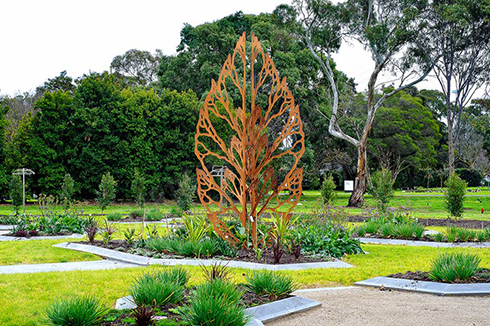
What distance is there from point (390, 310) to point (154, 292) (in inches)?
104

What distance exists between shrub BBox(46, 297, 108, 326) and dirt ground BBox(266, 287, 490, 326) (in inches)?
68.8

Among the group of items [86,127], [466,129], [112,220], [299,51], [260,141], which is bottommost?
[112,220]

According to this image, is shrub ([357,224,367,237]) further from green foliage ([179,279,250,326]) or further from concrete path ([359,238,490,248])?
green foliage ([179,279,250,326])

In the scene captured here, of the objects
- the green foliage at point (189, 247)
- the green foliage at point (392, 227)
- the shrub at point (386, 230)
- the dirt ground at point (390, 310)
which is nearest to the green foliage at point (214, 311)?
the dirt ground at point (390, 310)

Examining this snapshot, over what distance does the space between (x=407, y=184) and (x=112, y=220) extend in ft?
128

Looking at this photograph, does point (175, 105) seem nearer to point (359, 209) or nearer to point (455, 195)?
point (359, 209)

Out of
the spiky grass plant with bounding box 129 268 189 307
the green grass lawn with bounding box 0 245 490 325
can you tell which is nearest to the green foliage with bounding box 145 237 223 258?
the green grass lawn with bounding box 0 245 490 325

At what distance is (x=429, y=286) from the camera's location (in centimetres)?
605

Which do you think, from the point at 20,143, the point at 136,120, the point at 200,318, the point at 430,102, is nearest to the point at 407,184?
the point at 430,102

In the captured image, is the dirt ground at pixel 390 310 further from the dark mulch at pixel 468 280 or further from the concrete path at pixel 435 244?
the concrete path at pixel 435 244

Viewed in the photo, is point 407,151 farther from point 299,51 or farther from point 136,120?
point 136,120

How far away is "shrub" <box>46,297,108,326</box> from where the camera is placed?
4059mm

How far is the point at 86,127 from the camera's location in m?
24.9

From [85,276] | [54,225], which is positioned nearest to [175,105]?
Result: [54,225]
